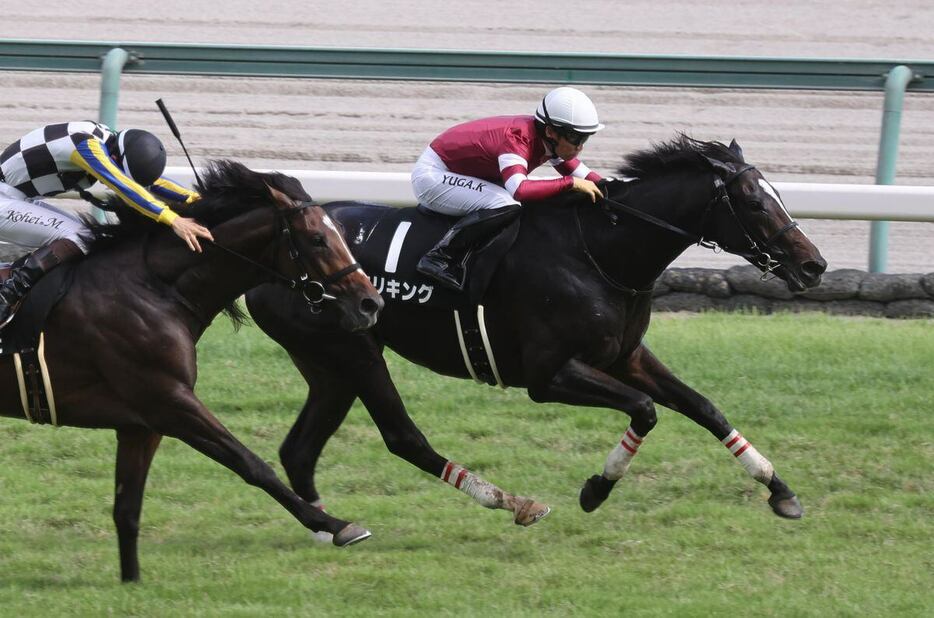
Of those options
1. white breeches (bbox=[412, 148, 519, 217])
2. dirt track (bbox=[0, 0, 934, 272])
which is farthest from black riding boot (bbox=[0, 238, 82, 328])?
dirt track (bbox=[0, 0, 934, 272])

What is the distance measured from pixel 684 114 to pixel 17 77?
6.54 m

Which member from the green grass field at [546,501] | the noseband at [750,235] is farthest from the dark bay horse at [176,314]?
the noseband at [750,235]

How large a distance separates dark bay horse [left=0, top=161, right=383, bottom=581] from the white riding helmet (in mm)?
1340

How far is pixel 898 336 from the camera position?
31.6 ft

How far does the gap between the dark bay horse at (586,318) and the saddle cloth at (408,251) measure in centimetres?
6

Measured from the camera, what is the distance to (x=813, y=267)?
667 centimetres

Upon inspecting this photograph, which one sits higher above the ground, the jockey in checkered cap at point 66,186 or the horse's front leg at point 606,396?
the jockey in checkered cap at point 66,186

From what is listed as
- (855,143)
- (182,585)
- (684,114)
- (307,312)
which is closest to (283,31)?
(684,114)

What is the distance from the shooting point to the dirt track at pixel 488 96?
11.8 meters

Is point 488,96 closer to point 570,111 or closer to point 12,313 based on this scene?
point 570,111

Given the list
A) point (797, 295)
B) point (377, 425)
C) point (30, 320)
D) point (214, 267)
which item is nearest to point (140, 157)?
point (214, 267)

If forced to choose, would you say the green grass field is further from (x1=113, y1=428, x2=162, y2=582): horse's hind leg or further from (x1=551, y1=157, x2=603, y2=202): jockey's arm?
(x1=551, y1=157, x2=603, y2=202): jockey's arm

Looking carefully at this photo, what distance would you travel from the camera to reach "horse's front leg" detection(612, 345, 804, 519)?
23.0ft

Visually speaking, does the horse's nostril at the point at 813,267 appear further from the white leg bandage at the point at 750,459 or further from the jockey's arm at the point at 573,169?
the jockey's arm at the point at 573,169
